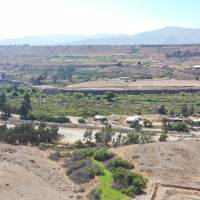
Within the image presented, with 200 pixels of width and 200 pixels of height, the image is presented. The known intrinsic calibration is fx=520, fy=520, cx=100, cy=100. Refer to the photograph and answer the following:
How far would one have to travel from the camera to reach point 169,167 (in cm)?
4178

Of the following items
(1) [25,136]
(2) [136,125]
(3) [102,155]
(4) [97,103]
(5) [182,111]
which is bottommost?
(4) [97,103]

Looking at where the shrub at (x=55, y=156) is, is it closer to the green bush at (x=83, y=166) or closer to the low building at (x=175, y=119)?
the green bush at (x=83, y=166)

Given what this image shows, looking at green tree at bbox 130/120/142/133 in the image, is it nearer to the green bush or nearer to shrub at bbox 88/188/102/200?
the green bush

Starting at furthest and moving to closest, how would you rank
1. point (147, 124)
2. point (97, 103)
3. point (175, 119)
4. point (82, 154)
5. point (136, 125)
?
point (97, 103) < point (175, 119) < point (147, 124) < point (136, 125) < point (82, 154)

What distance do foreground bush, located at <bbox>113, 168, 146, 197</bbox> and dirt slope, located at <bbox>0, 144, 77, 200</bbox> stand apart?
3.18 m

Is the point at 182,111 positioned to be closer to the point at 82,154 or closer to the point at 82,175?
the point at 82,154

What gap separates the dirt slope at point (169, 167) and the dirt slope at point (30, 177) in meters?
5.98

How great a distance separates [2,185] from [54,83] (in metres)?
102

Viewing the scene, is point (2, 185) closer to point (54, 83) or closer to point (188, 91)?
point (188, 91)

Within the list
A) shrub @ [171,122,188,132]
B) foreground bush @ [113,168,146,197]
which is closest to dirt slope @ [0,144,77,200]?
foreground bush @ [113,168,146,197]

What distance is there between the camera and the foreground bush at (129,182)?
36209 mm

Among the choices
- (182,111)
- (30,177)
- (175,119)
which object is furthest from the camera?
(182,111)

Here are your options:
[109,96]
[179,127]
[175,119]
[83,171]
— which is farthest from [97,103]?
[83,171]

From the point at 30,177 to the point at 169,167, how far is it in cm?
1163
